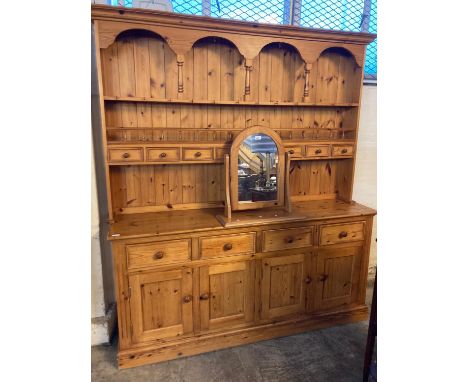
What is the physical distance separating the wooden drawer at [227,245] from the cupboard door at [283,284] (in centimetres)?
16

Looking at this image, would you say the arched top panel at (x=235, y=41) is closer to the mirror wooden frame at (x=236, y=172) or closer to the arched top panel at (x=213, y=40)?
the arched top panel at (x=213, y=40)

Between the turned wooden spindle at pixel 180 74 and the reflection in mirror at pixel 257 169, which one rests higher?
the turned wooden spindle at pixel 180 74

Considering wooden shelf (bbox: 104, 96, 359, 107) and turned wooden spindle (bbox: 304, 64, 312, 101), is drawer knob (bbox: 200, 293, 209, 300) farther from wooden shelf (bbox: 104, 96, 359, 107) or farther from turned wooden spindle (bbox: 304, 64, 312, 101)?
turned wooden spindle (bbox: 304, 64, 312, 101)

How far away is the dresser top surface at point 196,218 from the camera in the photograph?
1.80 m

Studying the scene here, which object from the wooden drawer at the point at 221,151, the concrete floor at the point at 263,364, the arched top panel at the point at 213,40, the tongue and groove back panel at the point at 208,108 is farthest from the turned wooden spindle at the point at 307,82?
the concrete floor at the point at 263,364

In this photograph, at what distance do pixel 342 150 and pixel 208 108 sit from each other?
3.32 feet

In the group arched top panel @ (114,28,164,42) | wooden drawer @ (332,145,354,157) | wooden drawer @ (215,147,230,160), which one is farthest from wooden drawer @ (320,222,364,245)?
arched top panel @ (114,28,164,42)

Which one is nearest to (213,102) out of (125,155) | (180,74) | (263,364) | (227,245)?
(180,74)

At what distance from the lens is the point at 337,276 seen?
2240mm

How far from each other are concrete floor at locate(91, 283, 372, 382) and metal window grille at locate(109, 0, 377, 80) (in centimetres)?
208

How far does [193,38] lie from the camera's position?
6.10 feet

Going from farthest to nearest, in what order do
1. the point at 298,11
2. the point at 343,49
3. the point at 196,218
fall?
the point at 298,11 < the point at 343,49 < the point at 196,218

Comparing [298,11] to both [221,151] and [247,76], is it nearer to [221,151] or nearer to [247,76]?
[247,76]
